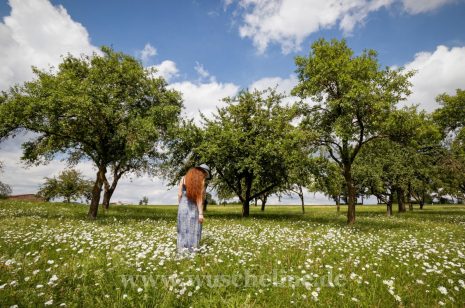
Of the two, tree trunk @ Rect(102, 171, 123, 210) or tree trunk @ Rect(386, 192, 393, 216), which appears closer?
tree trunk @ Rect(102, 171, 123, 210)

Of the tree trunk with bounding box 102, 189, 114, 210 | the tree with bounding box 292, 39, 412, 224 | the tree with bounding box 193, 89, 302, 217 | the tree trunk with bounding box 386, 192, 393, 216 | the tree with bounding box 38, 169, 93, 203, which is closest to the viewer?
the tree with bounding box 292, 39, 412, 224

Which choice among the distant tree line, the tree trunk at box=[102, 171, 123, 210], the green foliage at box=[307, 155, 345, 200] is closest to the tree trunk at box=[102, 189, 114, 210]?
the tree trunk at box=[102, 171, 123, 210]

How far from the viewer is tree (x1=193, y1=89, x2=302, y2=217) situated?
27812 mm

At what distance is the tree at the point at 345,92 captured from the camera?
1864 cm

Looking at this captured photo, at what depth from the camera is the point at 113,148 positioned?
2161 cm

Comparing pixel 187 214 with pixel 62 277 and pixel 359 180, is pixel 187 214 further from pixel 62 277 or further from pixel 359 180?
pixel 359 180

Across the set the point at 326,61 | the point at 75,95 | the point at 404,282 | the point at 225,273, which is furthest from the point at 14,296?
the point at 326,61

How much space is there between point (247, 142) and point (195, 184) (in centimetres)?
1881

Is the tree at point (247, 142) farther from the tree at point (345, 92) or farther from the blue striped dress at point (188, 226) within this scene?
the blue striped dress at point (188, 226)

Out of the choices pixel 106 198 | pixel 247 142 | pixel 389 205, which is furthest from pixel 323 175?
pixel 106 198

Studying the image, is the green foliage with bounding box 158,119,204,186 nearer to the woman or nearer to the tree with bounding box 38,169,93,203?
the woman

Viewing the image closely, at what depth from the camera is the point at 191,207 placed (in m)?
10.4

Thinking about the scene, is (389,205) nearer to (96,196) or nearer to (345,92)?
(345,92)

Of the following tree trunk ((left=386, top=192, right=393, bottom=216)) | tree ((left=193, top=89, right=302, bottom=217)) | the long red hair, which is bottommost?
tree trunk ((left=386, top=192, right=393, bottom=216))
